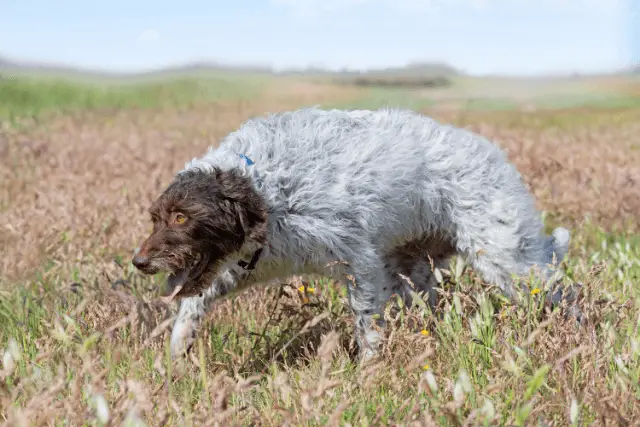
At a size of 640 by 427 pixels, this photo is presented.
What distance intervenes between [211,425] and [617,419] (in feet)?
4.21

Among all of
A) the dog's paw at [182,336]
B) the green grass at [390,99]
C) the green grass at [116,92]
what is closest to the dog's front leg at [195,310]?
the dog's paw at [182,336]

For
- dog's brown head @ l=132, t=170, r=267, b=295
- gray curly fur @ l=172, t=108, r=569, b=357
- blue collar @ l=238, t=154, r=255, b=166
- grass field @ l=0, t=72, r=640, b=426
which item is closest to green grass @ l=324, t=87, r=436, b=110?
grass field @ l=0, t=72, r=640, b=426

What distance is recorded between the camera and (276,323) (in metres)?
4.57

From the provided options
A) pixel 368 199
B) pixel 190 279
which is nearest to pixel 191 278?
pixel 190 279

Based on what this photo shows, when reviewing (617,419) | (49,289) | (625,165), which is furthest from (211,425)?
(625,165)

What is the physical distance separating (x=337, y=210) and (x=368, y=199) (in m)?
0.20

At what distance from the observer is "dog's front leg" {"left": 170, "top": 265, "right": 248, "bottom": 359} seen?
4320 mm

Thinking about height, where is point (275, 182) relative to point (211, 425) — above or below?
above

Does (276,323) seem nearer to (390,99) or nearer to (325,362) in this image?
(325,362)

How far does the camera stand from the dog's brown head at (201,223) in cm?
378

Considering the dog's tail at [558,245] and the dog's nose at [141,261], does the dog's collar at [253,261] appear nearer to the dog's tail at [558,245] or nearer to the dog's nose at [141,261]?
the dog's nose at [141,261]

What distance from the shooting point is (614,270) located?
530 cm

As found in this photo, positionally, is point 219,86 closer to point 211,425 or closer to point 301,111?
point 301,111

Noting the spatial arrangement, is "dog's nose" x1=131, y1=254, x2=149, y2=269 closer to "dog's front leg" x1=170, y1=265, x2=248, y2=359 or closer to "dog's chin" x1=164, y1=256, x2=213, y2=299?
"dog's chin" x1=164, y1=256, x2=213, y2=299
